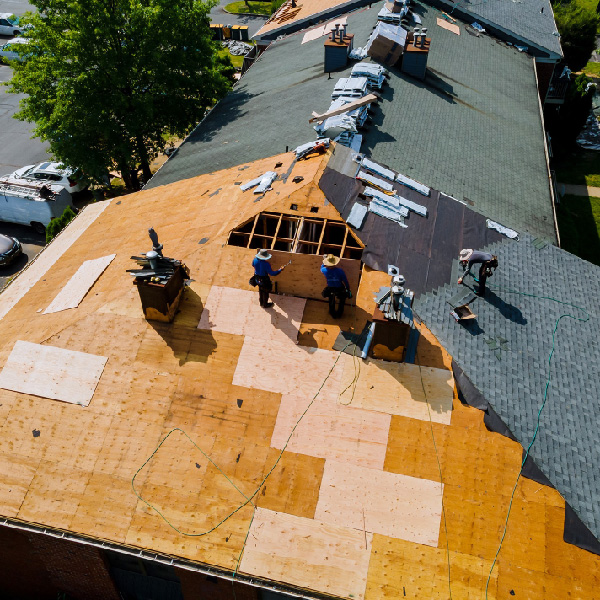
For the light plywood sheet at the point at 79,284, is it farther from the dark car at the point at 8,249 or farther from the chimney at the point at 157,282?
the dark car at the point at 8,249

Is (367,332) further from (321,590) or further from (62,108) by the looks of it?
(62,108)

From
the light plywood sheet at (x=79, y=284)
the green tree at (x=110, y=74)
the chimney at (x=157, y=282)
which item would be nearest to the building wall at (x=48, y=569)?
the chimney at (x=157, y=282)

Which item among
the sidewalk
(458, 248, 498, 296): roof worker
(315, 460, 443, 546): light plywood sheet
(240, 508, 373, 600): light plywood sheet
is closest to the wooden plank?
(458, 248, 498, 296): roof worker

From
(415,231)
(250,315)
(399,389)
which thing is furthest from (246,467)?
(415,231)

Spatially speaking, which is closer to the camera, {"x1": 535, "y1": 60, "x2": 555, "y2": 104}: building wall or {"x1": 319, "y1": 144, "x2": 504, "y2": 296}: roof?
{"x1": 319, "y1": 144, "x2": 504, "y2": 296}: roof

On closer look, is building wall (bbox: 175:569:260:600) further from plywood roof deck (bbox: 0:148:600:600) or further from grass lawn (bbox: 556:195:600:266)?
grass lawn (bbox: 556:195:600:266)

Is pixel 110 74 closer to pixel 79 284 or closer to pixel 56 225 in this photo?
pixel 56 225
